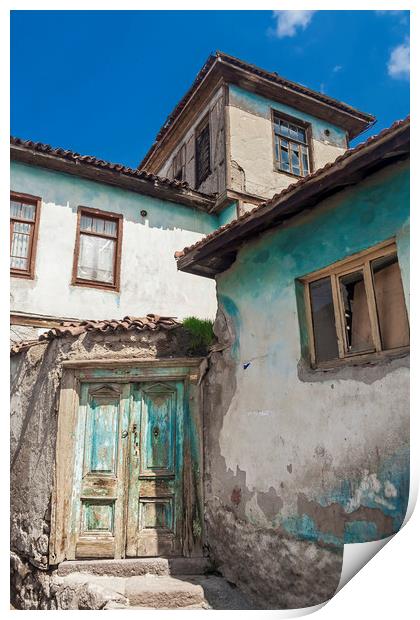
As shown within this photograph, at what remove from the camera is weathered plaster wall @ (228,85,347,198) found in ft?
37.1

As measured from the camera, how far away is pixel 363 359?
163 inches

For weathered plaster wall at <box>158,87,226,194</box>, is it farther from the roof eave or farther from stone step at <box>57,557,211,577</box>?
stone step at <box>57,557,211,577</box>

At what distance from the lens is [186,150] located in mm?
13336

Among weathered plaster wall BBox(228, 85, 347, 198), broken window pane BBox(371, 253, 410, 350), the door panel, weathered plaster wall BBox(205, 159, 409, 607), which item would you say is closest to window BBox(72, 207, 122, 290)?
weathered plaster wall BBox(228, 85, 347, 198)

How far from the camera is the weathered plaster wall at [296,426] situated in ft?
12.6

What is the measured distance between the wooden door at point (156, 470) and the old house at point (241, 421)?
0.02m

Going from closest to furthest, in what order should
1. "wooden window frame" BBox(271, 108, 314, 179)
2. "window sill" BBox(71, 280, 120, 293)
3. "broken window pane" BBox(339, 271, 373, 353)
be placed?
"broken window pane" BBox(339, 271, 373, 353)
"window sill" BBox(71, 280, 120, 293)
"wooden window frame" BBox(271, 108, 314, 179)

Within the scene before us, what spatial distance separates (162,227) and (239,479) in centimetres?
672

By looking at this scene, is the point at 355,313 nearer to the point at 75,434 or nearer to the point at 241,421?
the point at 241,421

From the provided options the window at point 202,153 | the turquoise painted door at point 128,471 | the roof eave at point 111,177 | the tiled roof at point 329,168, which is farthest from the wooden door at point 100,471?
the window at point 202,153

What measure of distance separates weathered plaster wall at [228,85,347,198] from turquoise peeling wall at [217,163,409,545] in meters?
6.06

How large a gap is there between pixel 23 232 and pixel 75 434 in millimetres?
4980
